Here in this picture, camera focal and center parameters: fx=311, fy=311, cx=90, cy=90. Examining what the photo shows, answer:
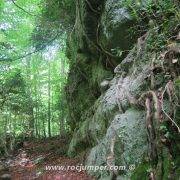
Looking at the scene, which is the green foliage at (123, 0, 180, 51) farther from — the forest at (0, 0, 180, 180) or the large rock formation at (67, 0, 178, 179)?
the large rock formation at (67, 0, 178, 179)

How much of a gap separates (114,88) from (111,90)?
0.18 meters

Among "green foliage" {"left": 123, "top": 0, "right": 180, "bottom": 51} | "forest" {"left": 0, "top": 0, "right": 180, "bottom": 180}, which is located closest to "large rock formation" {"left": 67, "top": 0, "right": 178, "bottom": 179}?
"forest" {"left": 0, "top": 0, "right": 180, "bottom": 180}

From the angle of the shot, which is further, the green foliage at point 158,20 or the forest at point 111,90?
the green foliage at point 158,20

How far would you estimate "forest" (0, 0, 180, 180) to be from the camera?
4973mm

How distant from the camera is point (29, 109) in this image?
64.1ft

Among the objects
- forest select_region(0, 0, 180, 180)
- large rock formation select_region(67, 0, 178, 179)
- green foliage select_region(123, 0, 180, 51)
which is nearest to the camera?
forest select_region(0, 0, 180, 180)

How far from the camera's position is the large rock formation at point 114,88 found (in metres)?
5.70

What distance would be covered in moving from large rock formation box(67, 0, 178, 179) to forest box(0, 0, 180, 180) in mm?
19

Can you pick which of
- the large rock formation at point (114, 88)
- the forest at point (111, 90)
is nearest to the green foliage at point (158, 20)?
the forest at point (111, 90)

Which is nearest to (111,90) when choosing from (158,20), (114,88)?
(114,88)

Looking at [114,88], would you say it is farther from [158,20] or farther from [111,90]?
[158,20]

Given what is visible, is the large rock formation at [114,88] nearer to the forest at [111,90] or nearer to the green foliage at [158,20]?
the forest at [111,90]

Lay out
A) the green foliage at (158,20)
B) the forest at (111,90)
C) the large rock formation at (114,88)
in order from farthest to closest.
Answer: the green foliage at (158,20), the large rock formation at (114,88), the forest at (111,90)

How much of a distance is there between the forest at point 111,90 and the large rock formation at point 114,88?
0.02m
